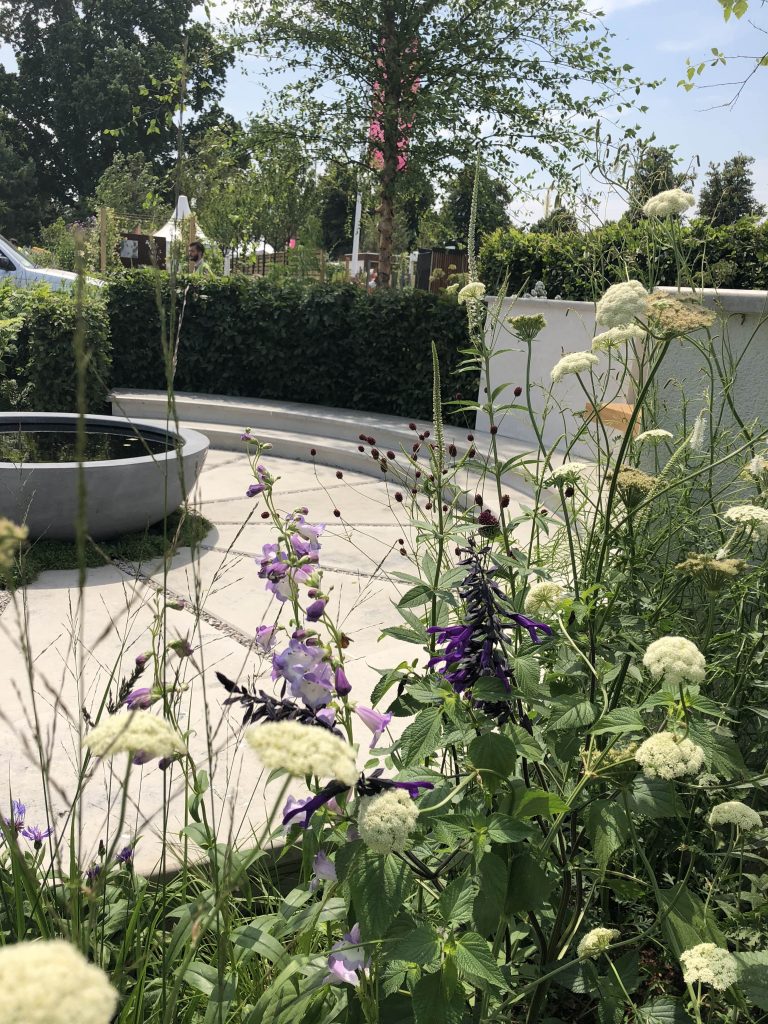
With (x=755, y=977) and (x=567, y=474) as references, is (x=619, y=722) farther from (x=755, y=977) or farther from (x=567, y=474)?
(x=567, y=474)

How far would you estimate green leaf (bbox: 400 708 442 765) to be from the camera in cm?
125

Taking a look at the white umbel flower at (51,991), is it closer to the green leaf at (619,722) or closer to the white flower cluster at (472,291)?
the green leaf at (619,722)

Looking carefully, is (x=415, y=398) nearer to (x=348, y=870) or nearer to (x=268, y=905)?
(x=268, y=905)

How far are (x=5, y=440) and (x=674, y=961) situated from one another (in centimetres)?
490

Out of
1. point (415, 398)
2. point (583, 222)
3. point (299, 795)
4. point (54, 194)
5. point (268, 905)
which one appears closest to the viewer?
point (268, 905)

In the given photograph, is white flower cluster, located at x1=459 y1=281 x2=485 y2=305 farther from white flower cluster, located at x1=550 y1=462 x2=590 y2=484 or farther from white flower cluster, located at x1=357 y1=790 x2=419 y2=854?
white flower cluster, located at x1=357 y1=790 x2=419 y2=854

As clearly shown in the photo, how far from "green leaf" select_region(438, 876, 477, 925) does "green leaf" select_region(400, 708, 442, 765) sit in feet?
0.60

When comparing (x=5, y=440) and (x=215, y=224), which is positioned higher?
(x=215, y=224)

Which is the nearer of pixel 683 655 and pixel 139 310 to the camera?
pixel 683 655

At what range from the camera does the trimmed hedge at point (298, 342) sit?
29.2 feet

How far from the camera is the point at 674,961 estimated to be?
1.67 metres

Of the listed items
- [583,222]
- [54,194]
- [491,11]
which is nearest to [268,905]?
[583,222]

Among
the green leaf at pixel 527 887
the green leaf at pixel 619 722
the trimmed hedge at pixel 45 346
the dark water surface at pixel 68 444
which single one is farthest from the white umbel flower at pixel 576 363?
the trimmed hedge at pixel 45 346

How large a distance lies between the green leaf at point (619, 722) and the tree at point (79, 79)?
144 feet
